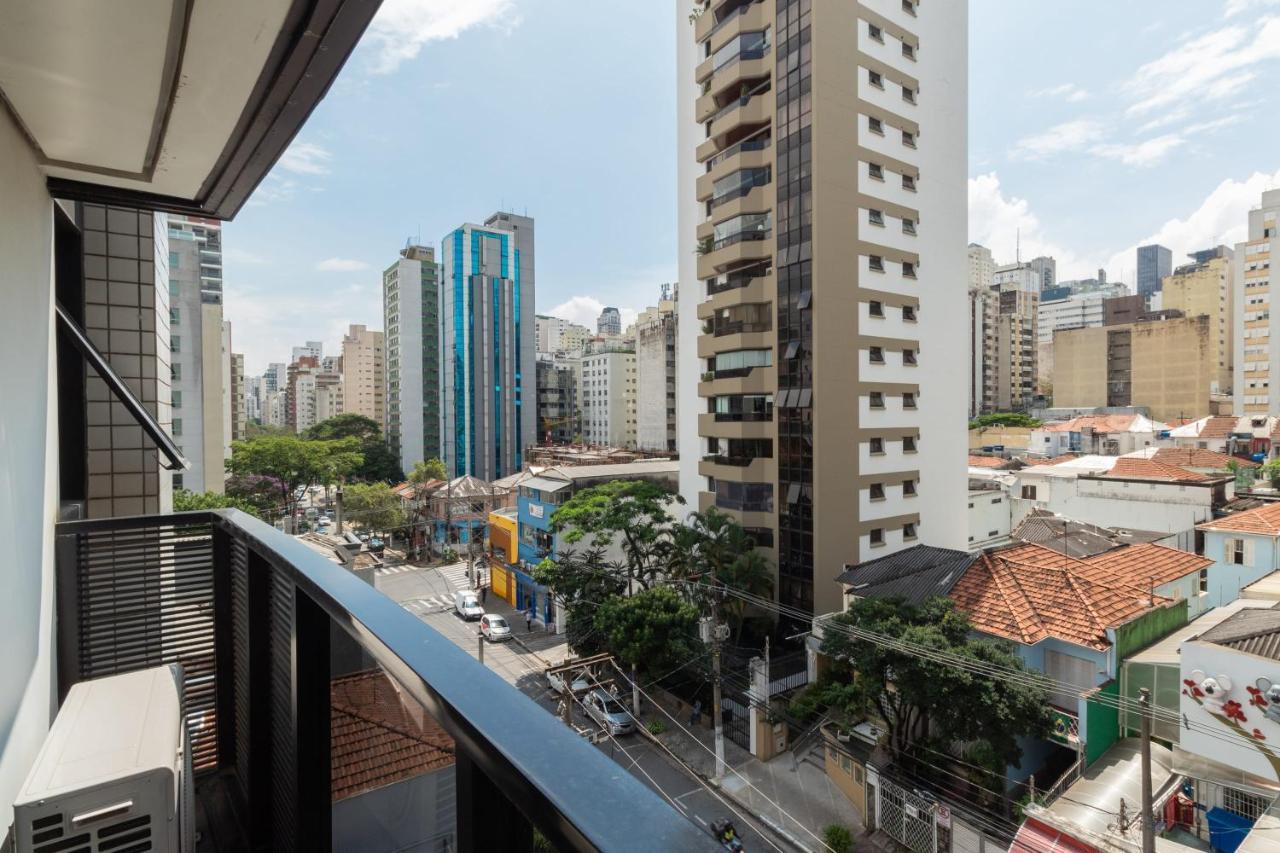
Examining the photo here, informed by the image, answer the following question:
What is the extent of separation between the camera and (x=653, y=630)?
31.3 ft

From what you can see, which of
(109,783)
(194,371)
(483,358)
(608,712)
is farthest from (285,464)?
(109,783)

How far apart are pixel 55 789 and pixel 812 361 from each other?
38.8 feet

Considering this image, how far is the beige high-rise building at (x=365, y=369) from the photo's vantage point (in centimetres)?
4600

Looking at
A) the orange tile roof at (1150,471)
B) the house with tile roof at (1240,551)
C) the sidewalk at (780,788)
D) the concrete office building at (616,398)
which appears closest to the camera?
the sidewalk at (780,788)

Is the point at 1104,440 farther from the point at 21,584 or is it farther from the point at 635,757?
the point at 21,584

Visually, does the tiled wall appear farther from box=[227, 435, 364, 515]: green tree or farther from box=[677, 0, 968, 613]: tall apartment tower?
box=[227, 435, 364, 515]: green tree

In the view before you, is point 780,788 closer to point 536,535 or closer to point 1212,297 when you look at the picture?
point 536,535

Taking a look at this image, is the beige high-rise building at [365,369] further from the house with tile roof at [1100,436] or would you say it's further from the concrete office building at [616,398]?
the house with tile roof at [1100,436]

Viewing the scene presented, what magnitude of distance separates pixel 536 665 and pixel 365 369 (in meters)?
39.1

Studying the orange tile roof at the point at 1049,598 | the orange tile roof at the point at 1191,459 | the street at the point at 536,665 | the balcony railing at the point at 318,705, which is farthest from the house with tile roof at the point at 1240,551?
the balcony railing at the point at 318,705

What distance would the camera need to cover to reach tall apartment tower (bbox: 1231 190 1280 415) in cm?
2803

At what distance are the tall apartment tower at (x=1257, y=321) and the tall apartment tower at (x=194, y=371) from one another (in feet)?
133

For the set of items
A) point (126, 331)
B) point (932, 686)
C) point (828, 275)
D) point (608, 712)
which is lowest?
point (608, 712)

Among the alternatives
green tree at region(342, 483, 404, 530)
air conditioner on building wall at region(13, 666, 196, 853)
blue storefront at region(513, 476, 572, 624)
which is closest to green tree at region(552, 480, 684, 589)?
blue storefront at region(513, 476, 572, 624)
